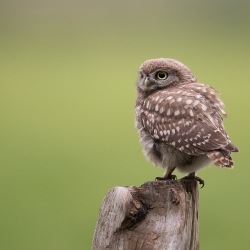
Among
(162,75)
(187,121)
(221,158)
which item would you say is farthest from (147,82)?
(221,158)

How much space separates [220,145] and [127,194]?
3.01 ft

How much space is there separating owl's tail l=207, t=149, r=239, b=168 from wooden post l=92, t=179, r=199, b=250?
1.68ft

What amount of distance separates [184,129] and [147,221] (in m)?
1.09

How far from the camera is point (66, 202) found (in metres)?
8.01

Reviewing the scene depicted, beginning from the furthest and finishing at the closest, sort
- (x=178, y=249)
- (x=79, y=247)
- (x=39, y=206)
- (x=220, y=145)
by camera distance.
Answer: (x=39, y=206), (x=79, y=247), (x=220, y=145), (x=178, y=249)

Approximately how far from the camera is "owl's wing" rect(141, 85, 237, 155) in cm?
416

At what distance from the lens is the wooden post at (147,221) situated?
3.29m

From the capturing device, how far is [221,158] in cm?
398

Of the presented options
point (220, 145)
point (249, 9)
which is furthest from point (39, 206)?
point (249, 9)

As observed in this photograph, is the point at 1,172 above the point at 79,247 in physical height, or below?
→ above

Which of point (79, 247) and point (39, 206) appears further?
point (39, 206)

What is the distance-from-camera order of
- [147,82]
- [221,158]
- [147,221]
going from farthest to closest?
[147,82]
[221,158]
[147,221]

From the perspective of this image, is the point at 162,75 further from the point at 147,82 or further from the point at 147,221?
the point at 147,221

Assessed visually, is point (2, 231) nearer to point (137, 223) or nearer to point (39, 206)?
point (39, 206)
